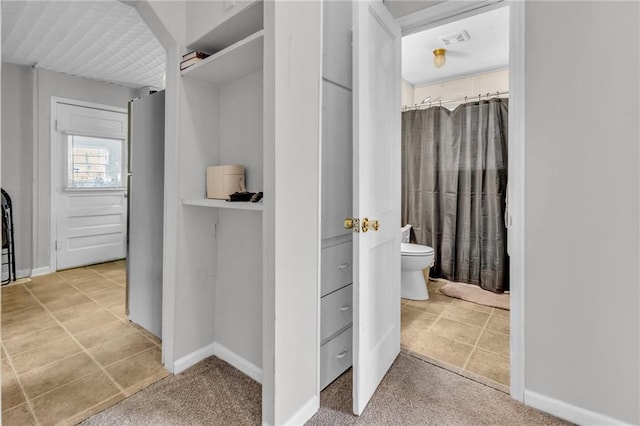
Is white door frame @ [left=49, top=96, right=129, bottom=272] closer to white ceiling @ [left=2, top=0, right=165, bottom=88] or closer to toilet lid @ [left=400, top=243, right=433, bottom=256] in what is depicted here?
white ceiling @ [left=2, top=0, right=165, bottom=88]

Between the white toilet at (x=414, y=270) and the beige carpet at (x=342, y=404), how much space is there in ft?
3.98

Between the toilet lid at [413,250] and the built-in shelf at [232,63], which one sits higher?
the built-in shelf at [232,63]

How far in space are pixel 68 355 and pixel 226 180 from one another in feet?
5.18

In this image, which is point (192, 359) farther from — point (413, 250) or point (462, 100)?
point (462, 100)

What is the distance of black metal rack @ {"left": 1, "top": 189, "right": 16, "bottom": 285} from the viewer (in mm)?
3566

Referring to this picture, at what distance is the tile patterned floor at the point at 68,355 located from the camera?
1.67m

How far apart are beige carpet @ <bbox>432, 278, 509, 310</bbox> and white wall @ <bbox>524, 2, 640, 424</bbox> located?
1.49 meters

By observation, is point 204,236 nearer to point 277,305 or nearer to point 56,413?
point 277,305

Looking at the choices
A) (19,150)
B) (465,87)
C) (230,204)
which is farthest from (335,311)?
(19,150)

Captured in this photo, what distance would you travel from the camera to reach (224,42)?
183cm

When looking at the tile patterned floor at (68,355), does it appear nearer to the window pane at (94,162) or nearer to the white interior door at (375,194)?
the white interior door at (375,194)

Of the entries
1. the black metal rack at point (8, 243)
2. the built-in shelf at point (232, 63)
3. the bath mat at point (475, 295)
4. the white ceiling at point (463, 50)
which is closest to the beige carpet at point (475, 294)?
the bath mat at point (475, 295)

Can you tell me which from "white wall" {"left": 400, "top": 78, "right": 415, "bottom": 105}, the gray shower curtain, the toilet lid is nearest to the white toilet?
the toilet lid

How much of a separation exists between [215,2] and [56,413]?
214cm
